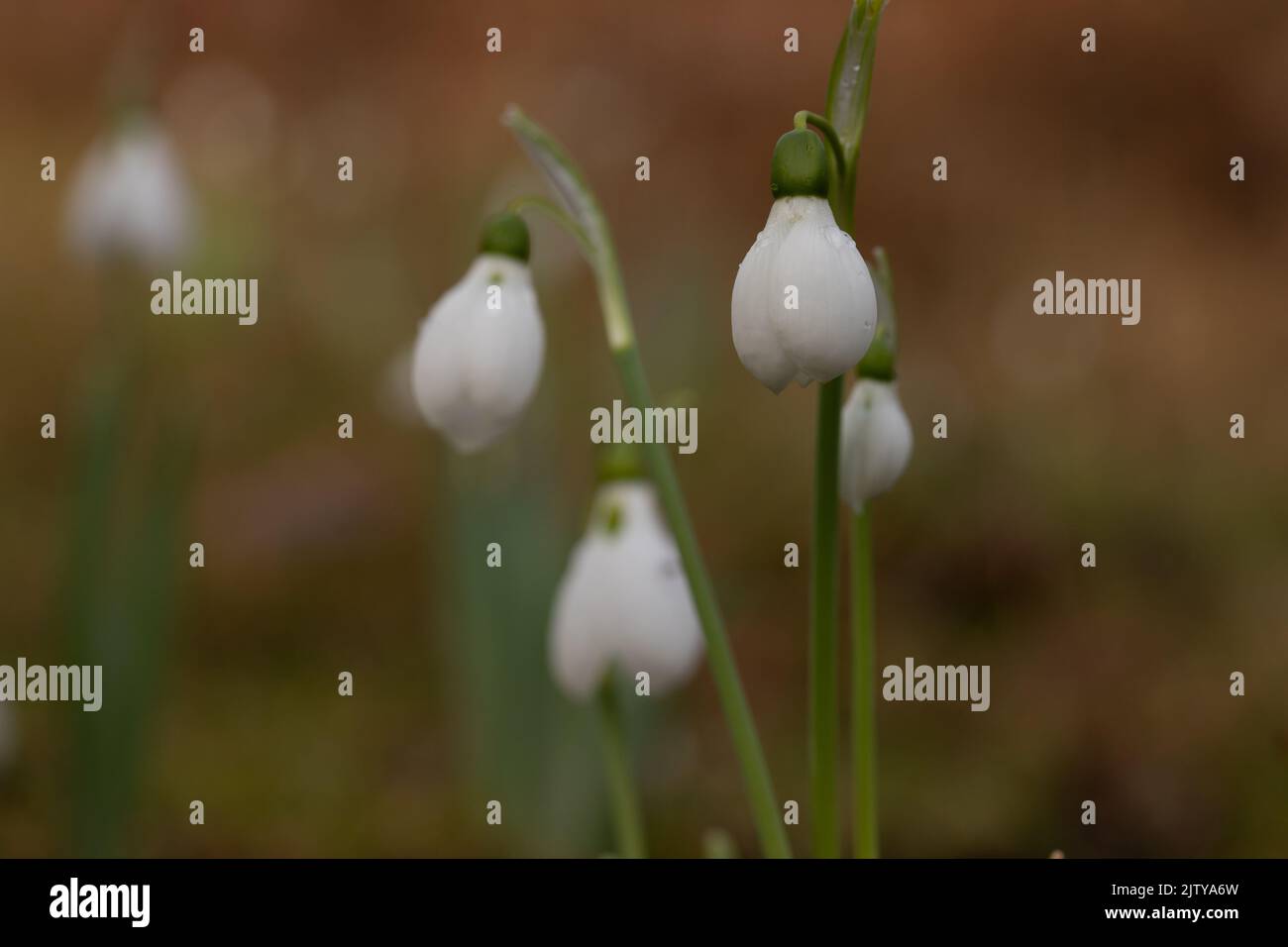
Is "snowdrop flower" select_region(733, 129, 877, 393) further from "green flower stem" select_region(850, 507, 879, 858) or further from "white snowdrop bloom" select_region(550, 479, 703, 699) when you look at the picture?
"white snowdrop bloom" select_region(550, 479, 703, 699)

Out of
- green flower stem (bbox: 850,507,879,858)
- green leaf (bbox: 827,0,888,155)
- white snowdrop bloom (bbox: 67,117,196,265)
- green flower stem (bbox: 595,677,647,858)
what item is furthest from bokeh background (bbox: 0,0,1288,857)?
green leaf (bbox: 827,0,888,155)

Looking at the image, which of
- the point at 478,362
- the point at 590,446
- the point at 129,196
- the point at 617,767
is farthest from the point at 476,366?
the point at 590,446

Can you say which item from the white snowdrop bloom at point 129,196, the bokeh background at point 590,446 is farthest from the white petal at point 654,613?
the white snowdrop bloom at point 129,196

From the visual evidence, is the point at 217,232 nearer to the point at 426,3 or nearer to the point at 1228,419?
the point at 426,3

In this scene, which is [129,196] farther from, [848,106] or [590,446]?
[848,106]

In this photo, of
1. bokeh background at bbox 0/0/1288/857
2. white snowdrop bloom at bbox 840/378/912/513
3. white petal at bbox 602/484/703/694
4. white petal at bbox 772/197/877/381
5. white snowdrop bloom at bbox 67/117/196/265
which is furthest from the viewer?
white snowdrop bloom at bbox 67/117/196/265
